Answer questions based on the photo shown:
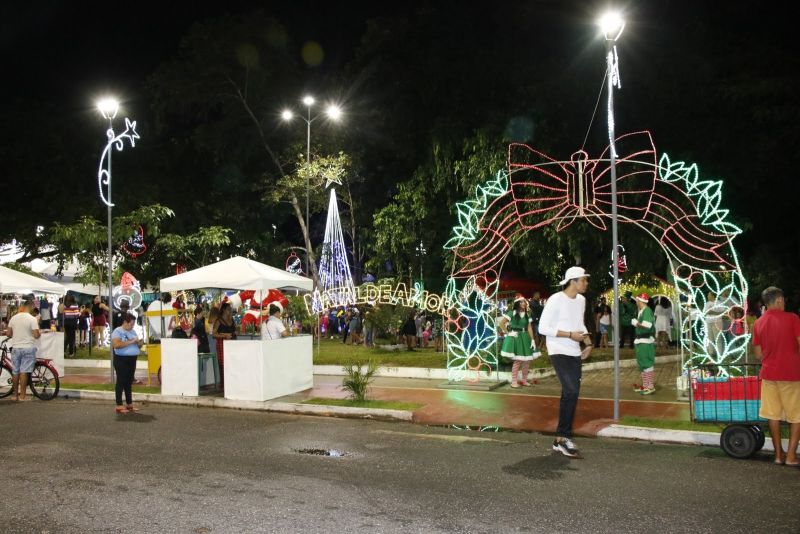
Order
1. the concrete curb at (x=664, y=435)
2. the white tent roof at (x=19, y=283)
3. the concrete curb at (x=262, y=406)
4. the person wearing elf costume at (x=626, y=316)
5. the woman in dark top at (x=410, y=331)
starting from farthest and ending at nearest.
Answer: the woman in dark top at (x=410, y=331)
the person wearing elf costume at (x=626, y=316)
the white tent roof at (x=19, y=283)
the concrete curb at (x=262, y=406)
the concrete curb at (x=664, y=435)

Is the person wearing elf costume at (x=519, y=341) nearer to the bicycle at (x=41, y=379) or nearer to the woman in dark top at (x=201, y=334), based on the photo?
the woman in dark top at (x=201, y=334)

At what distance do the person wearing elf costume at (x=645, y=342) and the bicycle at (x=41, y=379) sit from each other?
10.4 m

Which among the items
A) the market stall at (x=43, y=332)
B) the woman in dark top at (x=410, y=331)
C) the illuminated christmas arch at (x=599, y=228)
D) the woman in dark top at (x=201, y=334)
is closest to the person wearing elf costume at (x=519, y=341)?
the illuminated christmas arch at (x=599, y=228)

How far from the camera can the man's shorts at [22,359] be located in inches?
530

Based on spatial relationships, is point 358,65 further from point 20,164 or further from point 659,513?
point 659,513

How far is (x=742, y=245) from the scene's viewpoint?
2769cm

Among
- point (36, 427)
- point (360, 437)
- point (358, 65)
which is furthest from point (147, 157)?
point (360, 437)

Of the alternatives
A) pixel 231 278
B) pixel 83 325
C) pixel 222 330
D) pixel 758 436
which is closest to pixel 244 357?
pixel 222 330

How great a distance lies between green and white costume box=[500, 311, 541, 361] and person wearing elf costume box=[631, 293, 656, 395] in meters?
2.05

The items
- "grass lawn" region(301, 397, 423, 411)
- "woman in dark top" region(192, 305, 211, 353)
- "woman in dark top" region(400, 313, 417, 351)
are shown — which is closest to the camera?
"grass lawn" region(301, 397, 423, 411)

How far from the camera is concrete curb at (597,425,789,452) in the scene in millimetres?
9102

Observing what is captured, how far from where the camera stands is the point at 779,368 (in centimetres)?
763

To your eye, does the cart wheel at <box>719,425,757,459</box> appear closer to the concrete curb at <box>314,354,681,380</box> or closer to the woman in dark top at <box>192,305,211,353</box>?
the concrete curb at <box>314,354,681,380</box>

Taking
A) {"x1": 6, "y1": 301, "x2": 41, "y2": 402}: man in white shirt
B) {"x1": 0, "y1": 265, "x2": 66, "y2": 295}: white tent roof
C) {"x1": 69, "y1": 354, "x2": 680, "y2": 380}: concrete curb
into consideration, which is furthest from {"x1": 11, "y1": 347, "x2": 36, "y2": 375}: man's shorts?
{"x1": 69, "y1": 354, "x2": 680, "y2": 380}: concrete curb
